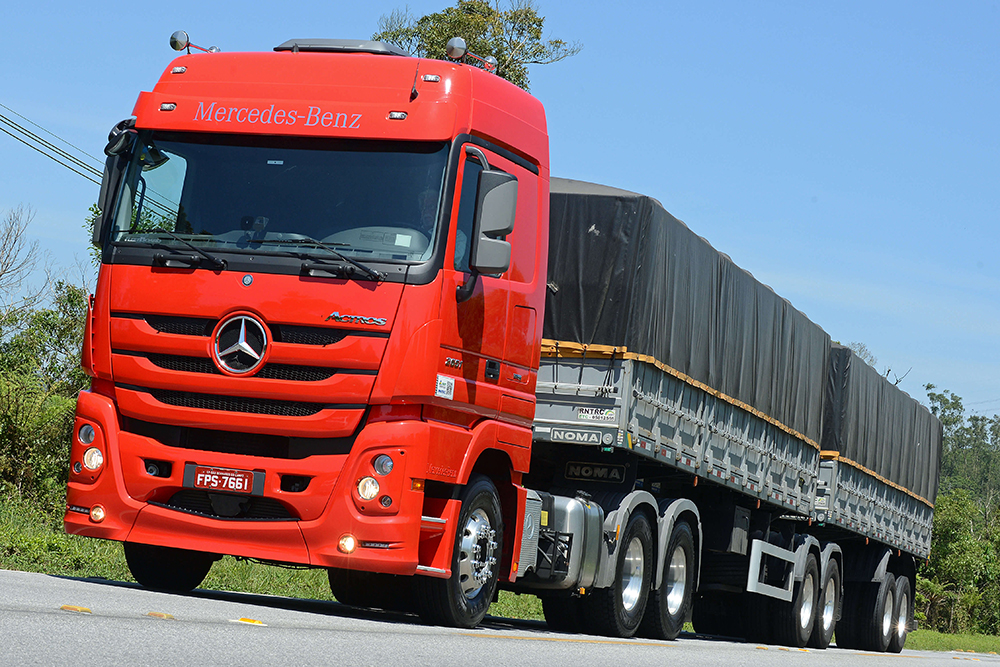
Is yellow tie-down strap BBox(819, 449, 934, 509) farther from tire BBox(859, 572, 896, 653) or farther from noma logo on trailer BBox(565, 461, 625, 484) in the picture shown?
noma logo on trailer BBox(565, 461, 625, 484)

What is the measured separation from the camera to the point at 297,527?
8.68m

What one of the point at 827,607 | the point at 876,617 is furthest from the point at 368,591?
the point at 876,617

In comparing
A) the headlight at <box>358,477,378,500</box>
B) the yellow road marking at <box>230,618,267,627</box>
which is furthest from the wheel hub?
the yellow road marking at <box>230,618,267,627</box>

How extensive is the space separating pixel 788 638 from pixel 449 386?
9.16m

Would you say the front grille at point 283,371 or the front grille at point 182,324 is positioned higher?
the front grille at point 182,324

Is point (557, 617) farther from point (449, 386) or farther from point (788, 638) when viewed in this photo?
point (788, 638)

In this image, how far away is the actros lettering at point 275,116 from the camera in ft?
29.9

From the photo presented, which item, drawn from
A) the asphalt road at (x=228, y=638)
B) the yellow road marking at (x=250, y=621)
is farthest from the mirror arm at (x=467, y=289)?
the yellow road marking at (x=250, y=621)

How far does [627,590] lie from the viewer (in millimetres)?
12148

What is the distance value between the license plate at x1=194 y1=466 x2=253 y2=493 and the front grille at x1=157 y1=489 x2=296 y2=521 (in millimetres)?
85

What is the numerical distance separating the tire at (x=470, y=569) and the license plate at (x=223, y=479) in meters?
1.35

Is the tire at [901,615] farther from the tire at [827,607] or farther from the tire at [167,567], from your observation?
the tire at [167,567]

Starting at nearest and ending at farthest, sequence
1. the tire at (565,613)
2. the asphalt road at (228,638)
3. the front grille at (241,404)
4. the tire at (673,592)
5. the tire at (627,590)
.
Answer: the asphalt road at (228,638)
the front grille at (241,404)
the tire at (627,590)
the tire at (565,613)
the tire at (673,592)

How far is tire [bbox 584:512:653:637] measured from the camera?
1184 cm
